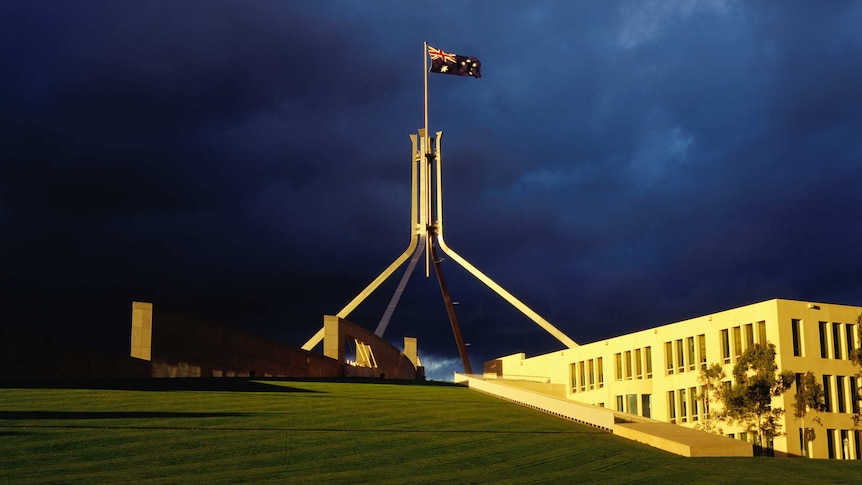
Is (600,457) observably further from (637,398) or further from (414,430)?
(637,398)

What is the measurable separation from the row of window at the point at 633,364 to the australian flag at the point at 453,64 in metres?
21.4

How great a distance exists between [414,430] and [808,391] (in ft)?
69.1

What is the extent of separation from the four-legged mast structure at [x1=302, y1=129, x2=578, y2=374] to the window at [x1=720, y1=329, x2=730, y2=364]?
2131 centimetres

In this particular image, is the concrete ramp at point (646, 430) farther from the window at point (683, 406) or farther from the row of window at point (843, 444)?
the window at point (683, 406)

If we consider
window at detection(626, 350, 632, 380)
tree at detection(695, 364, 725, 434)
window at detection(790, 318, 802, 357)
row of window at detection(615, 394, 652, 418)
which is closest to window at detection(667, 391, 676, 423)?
row of window at detection(615, 394, 652, 418)

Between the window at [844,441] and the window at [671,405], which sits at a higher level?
the window at [671,405]

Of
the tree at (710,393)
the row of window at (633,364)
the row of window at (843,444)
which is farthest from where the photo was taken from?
the row of window at (633,364)

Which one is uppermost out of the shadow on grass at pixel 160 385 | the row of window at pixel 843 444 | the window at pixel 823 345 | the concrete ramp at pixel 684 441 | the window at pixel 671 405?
the window at pixel 823 345

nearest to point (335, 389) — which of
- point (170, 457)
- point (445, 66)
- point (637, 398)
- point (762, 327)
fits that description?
point (170, 457)

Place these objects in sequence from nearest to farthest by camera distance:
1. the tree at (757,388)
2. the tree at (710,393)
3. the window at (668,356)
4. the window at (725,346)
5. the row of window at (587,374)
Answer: the tree at (757,388) < the tree at (710,393) < the window at (725,346) < the window at (668,356) < the row of window at (587,374)

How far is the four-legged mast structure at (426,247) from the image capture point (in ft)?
220

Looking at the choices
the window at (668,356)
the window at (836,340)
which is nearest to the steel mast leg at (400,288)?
the window at (668,356)

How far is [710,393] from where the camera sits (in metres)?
42.6

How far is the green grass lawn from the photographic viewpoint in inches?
610
